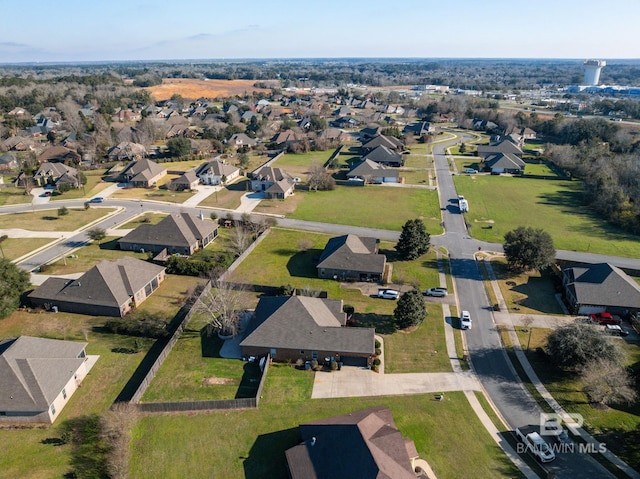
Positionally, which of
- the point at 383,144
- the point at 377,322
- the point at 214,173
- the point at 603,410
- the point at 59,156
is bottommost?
the point at 377,322

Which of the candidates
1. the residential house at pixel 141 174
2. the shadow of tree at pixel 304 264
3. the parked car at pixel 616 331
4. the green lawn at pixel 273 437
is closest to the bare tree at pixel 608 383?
the parked car at pixel 616 331

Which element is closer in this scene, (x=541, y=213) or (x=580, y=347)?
(x=580, y=347)

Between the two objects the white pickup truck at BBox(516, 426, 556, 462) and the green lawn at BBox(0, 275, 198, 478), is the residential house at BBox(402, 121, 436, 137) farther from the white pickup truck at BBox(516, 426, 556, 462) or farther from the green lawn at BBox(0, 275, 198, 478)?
the white pickup truck at BBox(516, 426, 556, 462)

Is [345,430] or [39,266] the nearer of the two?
[345,430]

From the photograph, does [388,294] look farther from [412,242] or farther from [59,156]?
[59,156]

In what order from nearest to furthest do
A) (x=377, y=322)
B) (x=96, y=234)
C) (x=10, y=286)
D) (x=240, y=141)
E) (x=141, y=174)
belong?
(x=377, y=322)
(x=10, y=286)
(x=96, y=234)
(x=141, y=174)
(x=240, y=141)

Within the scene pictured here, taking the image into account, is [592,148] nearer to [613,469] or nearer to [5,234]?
[613,469]

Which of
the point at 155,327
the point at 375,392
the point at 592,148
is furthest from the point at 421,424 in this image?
the point at 592,148

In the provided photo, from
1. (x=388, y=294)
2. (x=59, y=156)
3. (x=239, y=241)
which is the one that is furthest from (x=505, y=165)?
(x=59, y=156)
